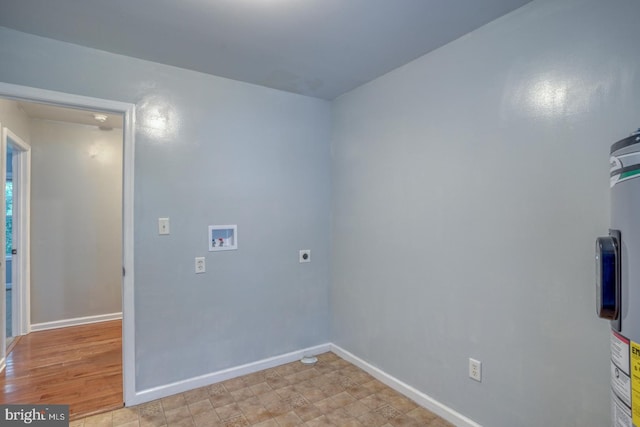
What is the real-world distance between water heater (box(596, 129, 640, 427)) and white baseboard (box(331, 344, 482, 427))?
1.21 meters

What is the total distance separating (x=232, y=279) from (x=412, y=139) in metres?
1.80

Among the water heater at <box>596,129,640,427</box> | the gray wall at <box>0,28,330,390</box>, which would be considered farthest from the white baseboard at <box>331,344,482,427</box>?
the water heater at <box>596,129,640,427</box>

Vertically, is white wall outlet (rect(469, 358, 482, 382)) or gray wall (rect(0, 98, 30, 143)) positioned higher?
gray wall (rect(0, 98, 30, 143))

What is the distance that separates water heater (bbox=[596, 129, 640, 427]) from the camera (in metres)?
0.92

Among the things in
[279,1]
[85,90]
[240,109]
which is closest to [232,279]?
[240,109]

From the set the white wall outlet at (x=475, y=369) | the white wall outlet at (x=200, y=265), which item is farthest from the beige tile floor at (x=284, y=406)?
the white wall outlet at (x=200, y=265)

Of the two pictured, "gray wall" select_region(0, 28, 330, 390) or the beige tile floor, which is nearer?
the beige tile floor

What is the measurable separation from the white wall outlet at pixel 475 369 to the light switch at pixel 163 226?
2.25 meters

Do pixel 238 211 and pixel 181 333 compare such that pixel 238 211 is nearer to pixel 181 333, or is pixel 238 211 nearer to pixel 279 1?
pixel 181 333

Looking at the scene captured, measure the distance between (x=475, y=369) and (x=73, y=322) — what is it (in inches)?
177

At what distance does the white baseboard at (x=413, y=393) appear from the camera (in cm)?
207

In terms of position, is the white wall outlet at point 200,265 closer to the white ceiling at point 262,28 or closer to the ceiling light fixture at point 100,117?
the white ceiling at point 262,28

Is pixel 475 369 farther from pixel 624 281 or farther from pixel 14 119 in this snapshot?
pixel 14 119

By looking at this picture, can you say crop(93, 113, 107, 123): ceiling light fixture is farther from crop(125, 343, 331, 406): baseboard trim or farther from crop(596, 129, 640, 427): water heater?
crop(596, 129, 640, 427): water heater
